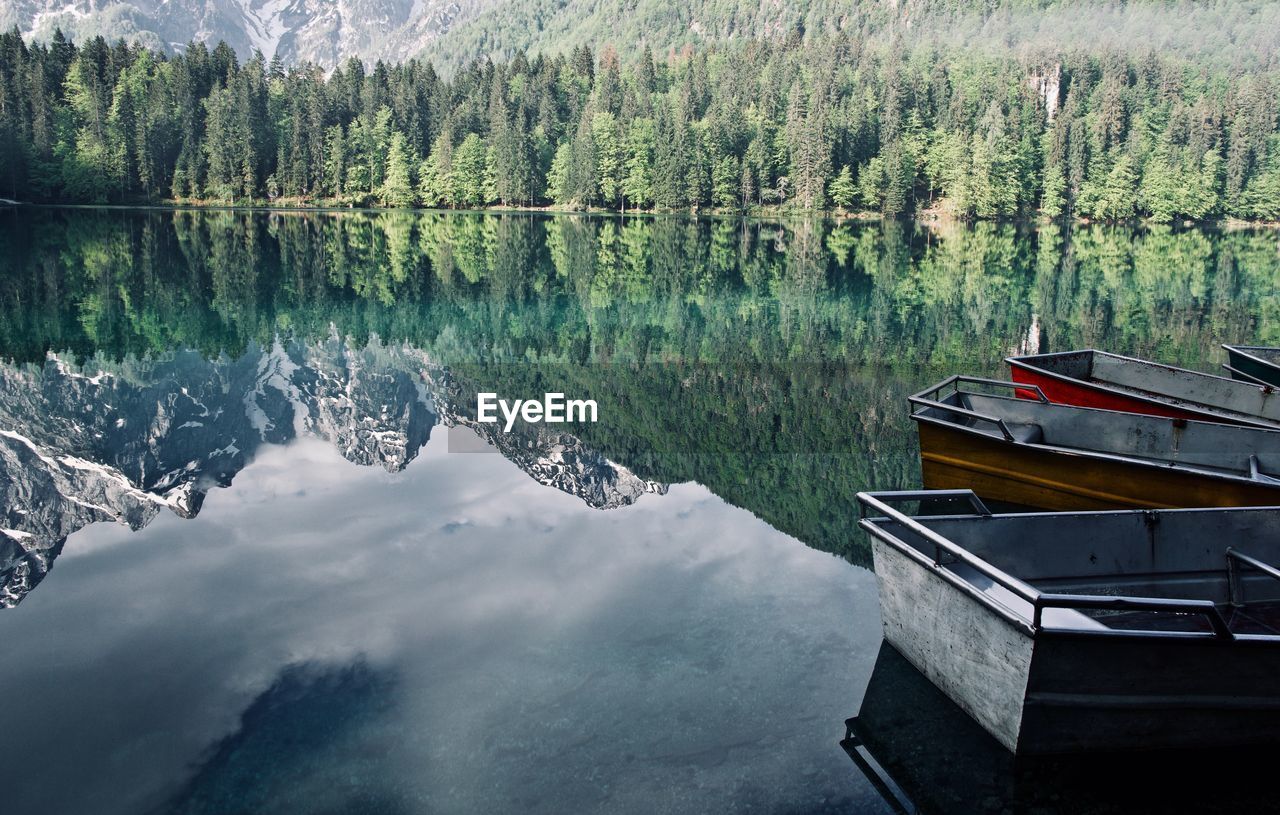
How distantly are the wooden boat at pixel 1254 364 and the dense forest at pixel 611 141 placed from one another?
8477cm

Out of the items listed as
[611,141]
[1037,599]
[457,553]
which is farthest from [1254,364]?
[611,141]

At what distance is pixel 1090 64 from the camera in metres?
146

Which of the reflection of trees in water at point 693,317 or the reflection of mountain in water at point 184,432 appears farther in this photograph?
the reflection of trees in water at point 693,317

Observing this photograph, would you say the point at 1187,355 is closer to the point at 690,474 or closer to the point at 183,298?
the point at 690,474

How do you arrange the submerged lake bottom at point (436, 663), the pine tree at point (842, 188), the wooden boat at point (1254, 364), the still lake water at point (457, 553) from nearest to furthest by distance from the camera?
1. the submerged lake bottom at point (436, 663)
2. the still lake water at point (457, 553)
3. the wooden boat at point (1254, 364)
4. the pine tree at point (842, 188)

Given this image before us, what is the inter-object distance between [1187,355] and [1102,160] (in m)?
103

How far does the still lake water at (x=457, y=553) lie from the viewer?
6.15m

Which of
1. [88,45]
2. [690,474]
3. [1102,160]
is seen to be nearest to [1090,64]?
[1102,160]

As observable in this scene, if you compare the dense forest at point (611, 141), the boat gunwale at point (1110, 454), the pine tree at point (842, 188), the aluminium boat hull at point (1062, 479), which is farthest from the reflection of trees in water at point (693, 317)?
the pine tree at point (842, 188)

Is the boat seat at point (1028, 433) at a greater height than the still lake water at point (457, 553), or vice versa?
the boat seat at point (1028, 433)

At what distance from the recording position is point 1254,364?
14906 millimetres

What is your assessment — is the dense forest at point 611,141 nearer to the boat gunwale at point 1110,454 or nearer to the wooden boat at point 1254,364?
the wooden boat at point 1254,364

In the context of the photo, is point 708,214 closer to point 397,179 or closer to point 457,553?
point 397,179

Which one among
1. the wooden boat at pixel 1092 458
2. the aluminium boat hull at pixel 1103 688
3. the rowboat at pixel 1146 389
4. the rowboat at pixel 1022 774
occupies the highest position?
the rowboat at pixel 1146 389
